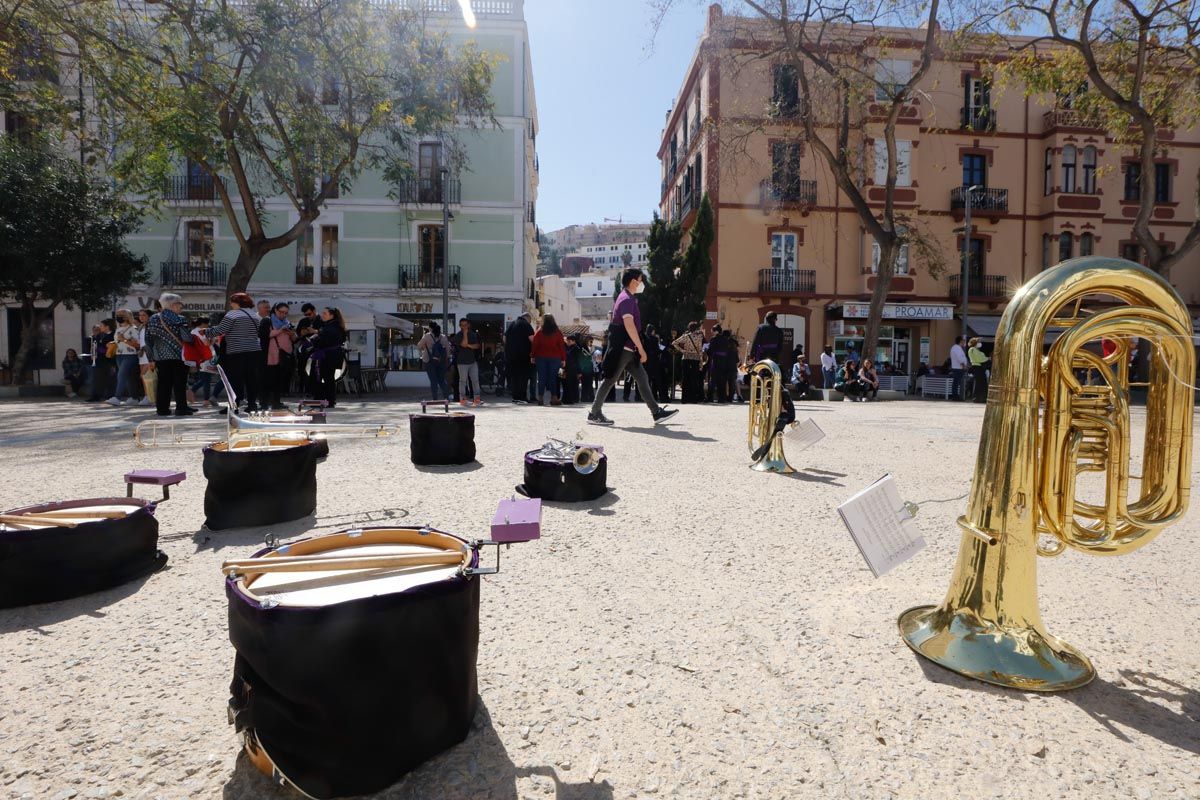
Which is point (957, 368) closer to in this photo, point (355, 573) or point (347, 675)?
point (355, 573)

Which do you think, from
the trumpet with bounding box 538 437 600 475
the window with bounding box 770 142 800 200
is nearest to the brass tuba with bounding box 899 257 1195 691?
the trumpet with bounding box 538 437 600 475

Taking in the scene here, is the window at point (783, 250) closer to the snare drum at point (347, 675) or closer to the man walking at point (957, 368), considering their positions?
the man walking at point (957, 368)

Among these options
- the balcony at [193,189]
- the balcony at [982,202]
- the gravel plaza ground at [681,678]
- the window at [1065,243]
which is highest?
the balcony at [982,202]

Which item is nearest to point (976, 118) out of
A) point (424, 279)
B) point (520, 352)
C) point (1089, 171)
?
point (1089, 171)

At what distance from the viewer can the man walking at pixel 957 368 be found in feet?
63.1

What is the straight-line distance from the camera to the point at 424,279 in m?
26.8

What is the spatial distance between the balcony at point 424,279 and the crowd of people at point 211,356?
11.2 meters

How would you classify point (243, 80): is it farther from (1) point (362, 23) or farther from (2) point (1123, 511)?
(2) point (1123, 511)

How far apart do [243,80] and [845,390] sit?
52.9 feet

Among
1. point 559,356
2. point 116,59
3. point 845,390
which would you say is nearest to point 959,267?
point 845,390

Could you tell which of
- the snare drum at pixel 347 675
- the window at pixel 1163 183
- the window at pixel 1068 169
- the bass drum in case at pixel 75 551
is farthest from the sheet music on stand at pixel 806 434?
the window at pixel 1163 183

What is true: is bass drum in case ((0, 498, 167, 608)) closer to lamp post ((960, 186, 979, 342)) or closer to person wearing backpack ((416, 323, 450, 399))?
person wearing backpack ((416, 323, 450, 399))

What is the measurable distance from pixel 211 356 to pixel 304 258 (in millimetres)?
19123

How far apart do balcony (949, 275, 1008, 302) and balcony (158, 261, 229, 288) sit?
29426 millimetres
